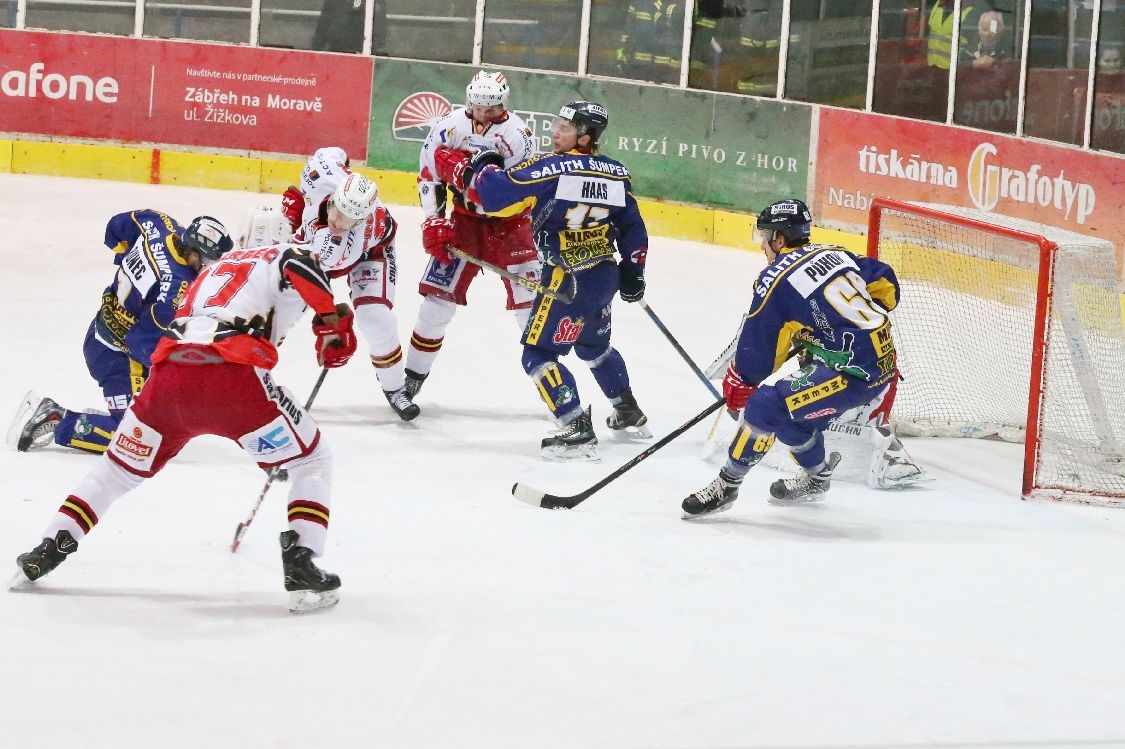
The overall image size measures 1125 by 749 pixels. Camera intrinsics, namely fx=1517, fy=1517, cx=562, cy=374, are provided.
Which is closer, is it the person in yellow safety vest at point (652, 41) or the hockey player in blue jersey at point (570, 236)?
the hockey player in blue jersey at point (570, 236)

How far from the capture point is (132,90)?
10.4 m

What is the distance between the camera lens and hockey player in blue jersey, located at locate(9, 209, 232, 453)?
4730mm

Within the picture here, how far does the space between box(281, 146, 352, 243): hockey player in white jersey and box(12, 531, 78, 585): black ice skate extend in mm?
1971

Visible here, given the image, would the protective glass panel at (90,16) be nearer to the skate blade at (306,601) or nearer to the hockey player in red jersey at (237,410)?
the hockey player in red jersey at (237,410)

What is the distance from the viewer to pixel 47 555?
3572mm

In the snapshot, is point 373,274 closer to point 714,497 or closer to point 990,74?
point 714,497

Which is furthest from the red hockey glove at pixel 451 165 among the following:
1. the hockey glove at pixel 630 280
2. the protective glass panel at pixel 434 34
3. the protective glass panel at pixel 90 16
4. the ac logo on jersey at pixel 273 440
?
the protective glass panel at pixel 90 16

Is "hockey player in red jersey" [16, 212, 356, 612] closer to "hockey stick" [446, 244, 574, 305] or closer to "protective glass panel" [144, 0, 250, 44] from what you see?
"hockey stick" [446, 244, 574, 305]

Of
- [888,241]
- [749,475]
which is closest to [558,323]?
[749,475]

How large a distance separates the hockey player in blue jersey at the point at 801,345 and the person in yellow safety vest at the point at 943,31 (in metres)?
4.99

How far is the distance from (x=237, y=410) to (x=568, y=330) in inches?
80.8

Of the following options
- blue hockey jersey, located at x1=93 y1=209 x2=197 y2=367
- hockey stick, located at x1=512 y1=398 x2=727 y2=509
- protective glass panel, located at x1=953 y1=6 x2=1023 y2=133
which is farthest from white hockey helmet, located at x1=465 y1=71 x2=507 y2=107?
protective glass panel, located at x1=953 y1=6 x2=1023 y2=133

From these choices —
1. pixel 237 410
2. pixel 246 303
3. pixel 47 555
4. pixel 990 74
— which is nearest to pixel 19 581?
pixel 47 555

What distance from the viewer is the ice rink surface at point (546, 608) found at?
305cm
